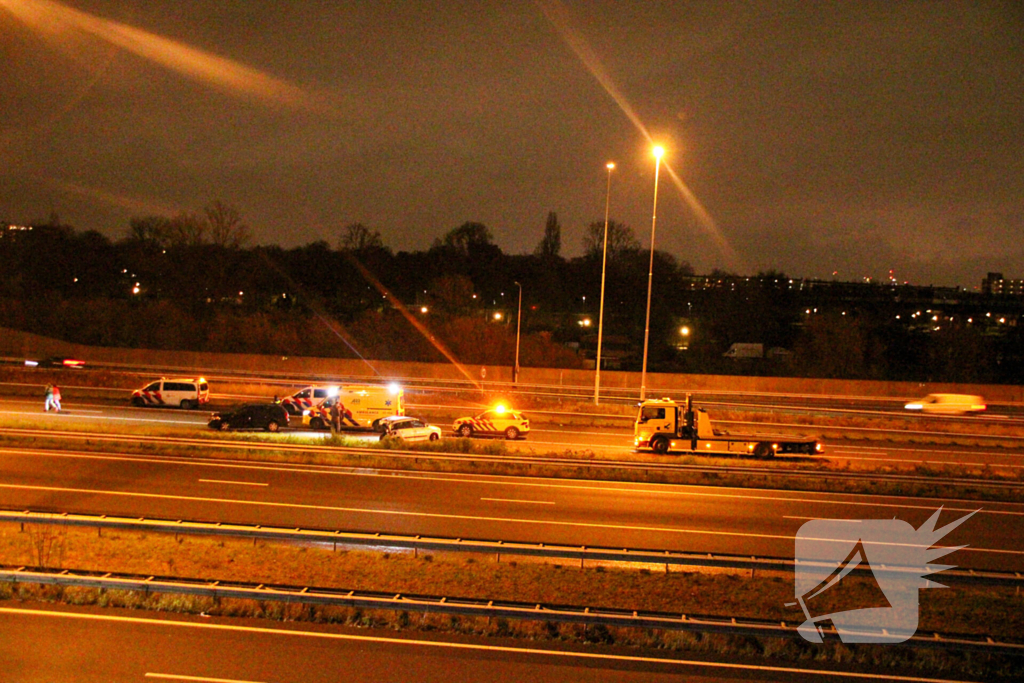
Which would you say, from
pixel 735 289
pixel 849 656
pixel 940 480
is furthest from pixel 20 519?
pixel 735 289

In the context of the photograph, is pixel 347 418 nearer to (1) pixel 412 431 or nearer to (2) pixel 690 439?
(1) pixel 412 431

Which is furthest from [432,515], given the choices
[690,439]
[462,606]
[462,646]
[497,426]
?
[497,426]

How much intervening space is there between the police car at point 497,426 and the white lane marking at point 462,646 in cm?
1853

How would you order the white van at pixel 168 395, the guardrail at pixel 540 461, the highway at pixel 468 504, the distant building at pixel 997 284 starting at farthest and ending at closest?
1. the distant building at pixel 997 284
2. the white van at pixel 168 395
3. the guardrail at pixel 540 461
4. the highway at pixel 468 504

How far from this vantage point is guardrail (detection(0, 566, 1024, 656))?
7785mm

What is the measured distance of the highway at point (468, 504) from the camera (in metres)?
13.2

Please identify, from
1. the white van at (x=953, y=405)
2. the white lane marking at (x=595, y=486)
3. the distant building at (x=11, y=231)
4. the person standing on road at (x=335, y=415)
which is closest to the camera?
the white lane marking at (x=595, y=486)

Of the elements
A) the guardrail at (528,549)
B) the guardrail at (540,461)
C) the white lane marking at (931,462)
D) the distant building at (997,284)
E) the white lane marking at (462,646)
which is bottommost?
the white lane marking at (462,646)

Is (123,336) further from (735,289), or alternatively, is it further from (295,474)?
(735,289)

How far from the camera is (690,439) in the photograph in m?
23.0

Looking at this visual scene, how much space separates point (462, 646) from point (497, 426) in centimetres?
1873

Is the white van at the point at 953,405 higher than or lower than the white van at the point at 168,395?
higher

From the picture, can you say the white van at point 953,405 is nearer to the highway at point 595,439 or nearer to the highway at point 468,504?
the highway at point 595,439

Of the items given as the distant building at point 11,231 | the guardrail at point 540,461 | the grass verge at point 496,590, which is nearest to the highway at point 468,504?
the guardrail at point 540,461
